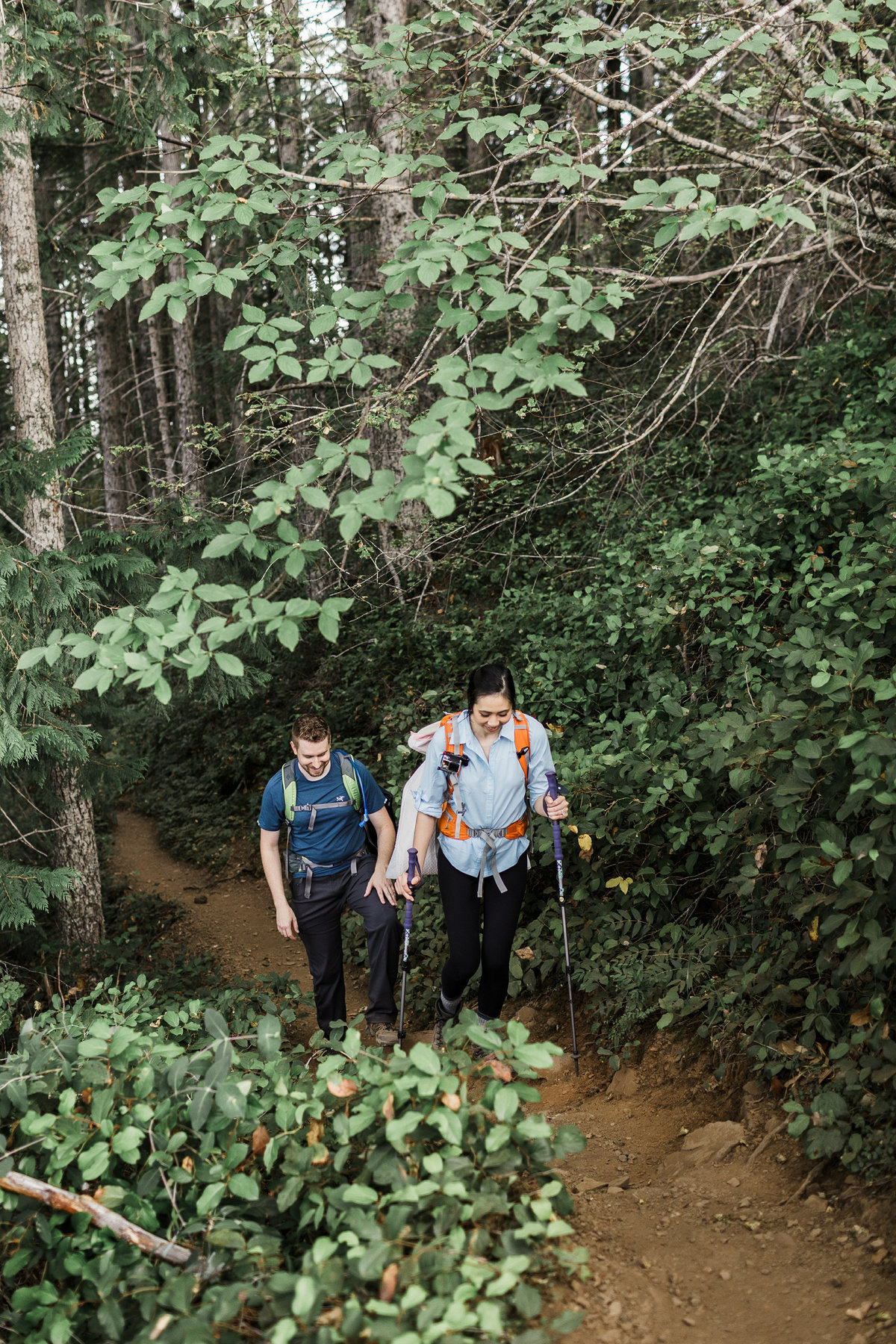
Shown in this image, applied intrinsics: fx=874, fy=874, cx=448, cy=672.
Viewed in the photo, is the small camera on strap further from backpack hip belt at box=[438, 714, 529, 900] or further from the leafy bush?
the leafy bush

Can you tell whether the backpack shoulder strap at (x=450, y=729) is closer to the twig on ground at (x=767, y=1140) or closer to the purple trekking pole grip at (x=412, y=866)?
the purple trekking pole grip at (x=412, y=866)

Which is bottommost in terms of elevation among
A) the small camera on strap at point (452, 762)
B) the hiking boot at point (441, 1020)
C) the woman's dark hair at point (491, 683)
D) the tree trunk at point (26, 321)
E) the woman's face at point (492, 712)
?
the hiking boot at point (441, 1020)

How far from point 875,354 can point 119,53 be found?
282 inches

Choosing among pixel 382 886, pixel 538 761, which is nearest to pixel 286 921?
pixel 382 886

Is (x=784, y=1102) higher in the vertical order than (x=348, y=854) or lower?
lower

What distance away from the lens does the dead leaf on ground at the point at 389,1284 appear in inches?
101

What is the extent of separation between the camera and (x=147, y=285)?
17.3 metres

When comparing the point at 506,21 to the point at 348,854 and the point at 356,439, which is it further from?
the point at 348,854

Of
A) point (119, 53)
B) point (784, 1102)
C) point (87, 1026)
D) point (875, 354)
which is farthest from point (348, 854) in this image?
point (119, 53)

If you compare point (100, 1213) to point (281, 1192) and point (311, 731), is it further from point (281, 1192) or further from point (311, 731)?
point (311, 731)

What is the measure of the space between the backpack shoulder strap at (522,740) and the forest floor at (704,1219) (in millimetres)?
1756

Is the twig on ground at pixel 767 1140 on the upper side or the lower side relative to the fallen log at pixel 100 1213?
lower

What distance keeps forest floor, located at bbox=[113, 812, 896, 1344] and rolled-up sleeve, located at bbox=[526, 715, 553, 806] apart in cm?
156

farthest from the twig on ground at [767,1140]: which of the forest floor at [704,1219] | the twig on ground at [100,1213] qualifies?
the twig on ground at [100,1213]
